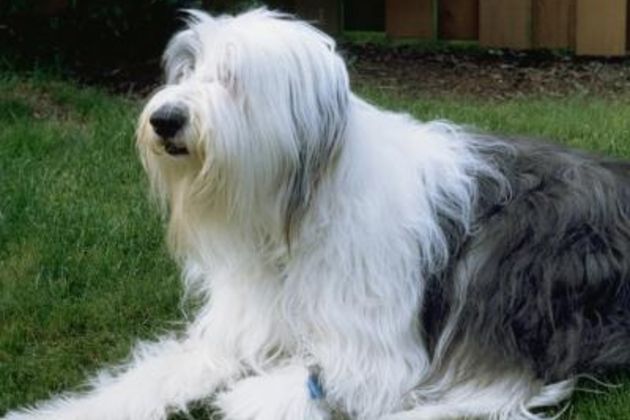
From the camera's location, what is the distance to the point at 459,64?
8008 mm

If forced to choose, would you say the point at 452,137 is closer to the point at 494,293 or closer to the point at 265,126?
the point at 494,293

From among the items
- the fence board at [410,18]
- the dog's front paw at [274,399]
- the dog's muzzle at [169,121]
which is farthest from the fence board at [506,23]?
the dog's muzzle at [169,121]

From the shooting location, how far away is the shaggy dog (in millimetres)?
3309

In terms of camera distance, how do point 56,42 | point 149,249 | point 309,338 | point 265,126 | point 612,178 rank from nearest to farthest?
point 265,126
point 309,338
point 612,178
point 149,249
point 56,42

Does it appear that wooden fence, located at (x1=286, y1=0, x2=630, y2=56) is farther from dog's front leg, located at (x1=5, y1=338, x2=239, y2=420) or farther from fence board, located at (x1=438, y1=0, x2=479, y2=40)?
dog's front leg, located at (x1=5, y1=338, x2=239, y2=420)

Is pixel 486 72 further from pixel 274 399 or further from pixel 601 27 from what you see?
pixel 274 399

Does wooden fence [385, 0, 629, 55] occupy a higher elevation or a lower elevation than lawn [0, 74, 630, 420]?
higher

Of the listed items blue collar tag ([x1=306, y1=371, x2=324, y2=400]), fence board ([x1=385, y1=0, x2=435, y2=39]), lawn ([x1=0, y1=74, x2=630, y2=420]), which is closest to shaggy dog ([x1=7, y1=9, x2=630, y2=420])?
blue collar tag ([x1=306, y1=371, x2=324, y2=400])

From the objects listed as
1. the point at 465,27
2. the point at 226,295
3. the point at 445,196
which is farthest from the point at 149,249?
the point at 465,27

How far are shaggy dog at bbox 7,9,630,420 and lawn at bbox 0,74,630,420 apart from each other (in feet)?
0.88

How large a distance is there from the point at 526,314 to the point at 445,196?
0.39 m

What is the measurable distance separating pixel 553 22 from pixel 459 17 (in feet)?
1.96

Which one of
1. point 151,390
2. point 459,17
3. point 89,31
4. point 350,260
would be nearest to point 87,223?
point 151,390

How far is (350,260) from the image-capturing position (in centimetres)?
345
